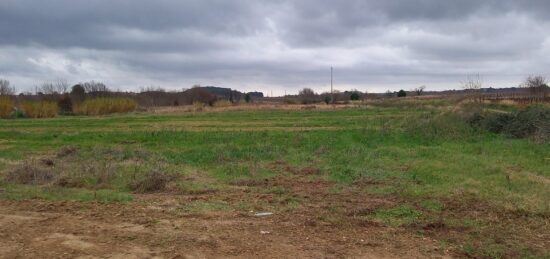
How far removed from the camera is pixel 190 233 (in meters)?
7.10

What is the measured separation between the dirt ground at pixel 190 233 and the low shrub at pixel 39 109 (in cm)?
5721

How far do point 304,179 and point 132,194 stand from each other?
3.86 metres

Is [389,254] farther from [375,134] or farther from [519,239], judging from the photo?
[375,134]

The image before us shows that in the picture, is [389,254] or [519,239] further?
[519,239]

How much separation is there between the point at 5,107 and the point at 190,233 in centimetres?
6102

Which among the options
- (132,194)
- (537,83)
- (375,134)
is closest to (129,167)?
(132,194)

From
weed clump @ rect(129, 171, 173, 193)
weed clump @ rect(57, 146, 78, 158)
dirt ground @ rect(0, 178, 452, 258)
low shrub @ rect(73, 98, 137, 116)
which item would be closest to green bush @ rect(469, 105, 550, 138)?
dirt ground @ rect(0, 178, 452, 258)

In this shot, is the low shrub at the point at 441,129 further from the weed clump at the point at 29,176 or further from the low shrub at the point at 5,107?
the low shrub at the point at 5,107

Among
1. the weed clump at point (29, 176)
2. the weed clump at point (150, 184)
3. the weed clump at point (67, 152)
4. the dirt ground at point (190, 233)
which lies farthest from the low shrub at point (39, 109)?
the dirt ground at point (190, 233)

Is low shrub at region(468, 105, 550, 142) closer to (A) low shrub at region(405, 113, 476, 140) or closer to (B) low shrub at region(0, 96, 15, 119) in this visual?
(A) low shrub at region(405, 113, 476, 140)

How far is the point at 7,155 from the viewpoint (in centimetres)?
1756

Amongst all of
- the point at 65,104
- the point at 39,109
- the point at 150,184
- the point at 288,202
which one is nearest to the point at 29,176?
the point at 150,184

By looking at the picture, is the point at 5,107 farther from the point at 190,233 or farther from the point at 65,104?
the point at 190,233

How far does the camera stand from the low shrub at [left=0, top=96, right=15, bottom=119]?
2352 inches
